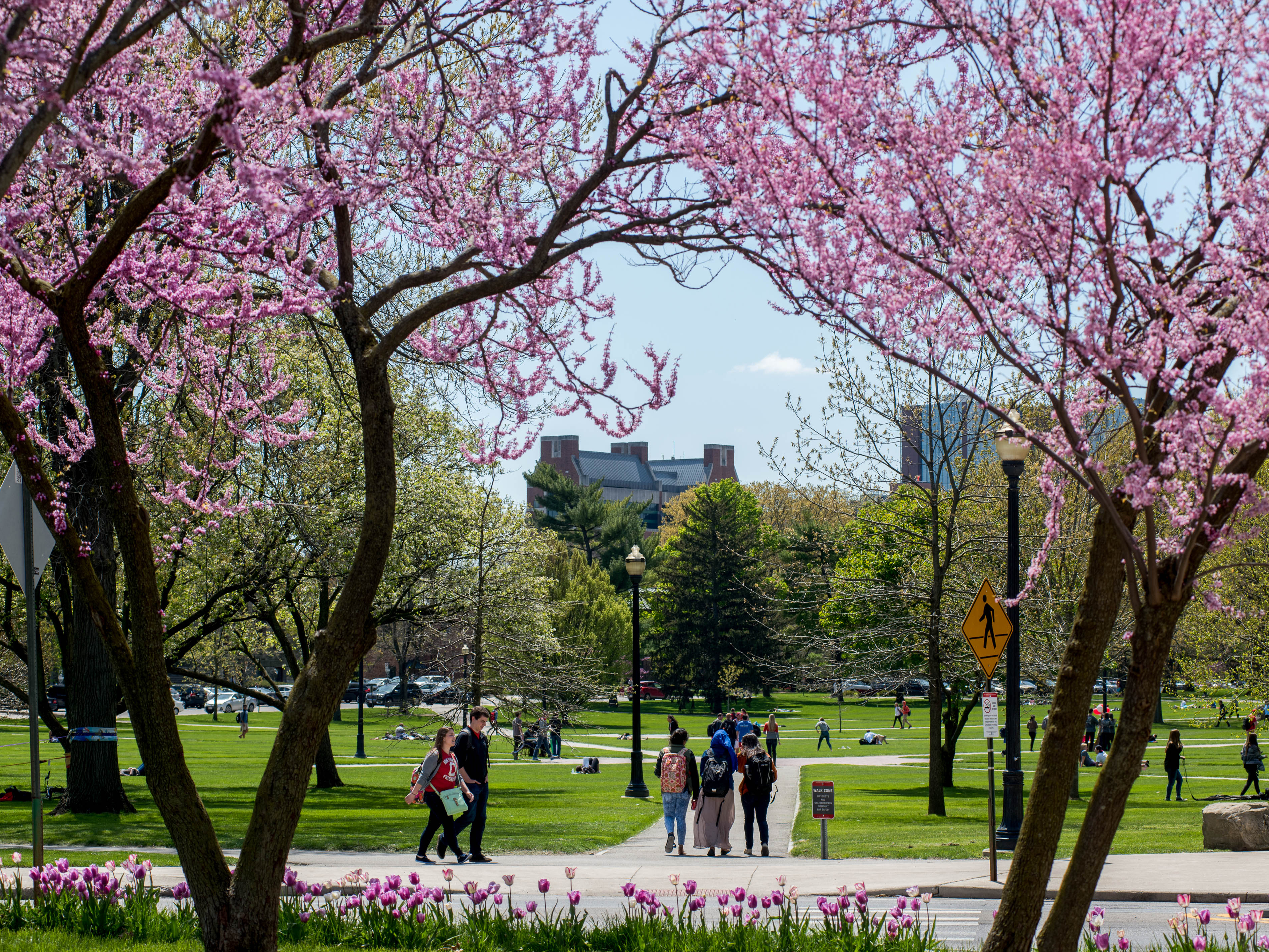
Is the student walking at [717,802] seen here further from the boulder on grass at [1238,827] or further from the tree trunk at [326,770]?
the tree trunk at [326,770]

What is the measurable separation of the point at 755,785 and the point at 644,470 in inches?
5779

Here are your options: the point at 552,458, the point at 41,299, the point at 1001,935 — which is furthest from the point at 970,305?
the point at 552,458

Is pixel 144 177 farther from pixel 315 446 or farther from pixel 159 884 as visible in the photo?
pixel 315 446

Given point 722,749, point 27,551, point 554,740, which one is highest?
point 27,551

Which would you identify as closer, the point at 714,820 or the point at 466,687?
the point at 714,820

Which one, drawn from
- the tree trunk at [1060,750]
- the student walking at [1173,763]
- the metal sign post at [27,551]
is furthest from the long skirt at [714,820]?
the student walking at [1173,763]

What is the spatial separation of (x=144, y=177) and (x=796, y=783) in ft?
85.2

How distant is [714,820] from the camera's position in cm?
1641

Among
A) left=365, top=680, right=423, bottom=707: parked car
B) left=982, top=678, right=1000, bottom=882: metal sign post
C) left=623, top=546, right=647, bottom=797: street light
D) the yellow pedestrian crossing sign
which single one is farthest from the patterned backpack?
left=365, top=680, right=423, bottom=707: parked car

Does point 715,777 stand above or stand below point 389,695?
above

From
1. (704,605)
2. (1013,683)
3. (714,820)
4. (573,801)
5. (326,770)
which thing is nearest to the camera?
(1013,683)

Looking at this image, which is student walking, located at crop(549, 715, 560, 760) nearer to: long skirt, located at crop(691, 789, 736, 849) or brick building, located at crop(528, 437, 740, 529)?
long skirt, located at crop(691, 789, 736, 849)

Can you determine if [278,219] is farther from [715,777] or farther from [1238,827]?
[1238,827]

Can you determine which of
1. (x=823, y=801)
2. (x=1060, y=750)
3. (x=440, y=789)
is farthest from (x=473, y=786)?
(x=1060, y=750)
